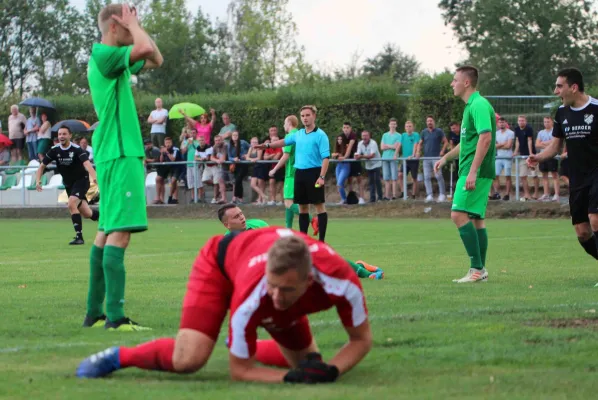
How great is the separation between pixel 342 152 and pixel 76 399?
80.1 ft

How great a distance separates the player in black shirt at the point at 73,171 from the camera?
19141 millimetres

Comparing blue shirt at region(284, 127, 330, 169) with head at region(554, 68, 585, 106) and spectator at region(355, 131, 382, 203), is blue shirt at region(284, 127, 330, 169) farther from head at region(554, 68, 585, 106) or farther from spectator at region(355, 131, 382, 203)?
spectator at region(355, 131, 382, 203)

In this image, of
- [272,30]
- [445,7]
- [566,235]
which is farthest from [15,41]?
[566,235]

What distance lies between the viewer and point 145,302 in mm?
9508

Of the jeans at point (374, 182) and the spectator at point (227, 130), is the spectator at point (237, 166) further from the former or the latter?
the jeans at point (374, 182)

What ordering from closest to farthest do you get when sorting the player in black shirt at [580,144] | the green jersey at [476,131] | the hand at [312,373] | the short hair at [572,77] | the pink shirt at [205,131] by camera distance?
the hand at [312,373] < the player in black shirt at [580,144] < the short hair at [572,77] < the green jersey at [476,131] < the pink shirt at [205,131]

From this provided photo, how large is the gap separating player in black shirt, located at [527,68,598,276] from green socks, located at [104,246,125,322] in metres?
5.18

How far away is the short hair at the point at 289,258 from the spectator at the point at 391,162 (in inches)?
919

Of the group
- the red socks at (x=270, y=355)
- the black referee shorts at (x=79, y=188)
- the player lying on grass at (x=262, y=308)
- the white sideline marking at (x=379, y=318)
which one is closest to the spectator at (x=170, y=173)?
the black referee shorts at (x=79, y=188)

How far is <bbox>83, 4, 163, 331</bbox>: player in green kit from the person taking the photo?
297 inches

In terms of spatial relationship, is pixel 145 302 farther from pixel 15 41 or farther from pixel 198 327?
pixel 15 41

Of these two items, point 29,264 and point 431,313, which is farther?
point 29,264

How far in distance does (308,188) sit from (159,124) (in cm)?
1700

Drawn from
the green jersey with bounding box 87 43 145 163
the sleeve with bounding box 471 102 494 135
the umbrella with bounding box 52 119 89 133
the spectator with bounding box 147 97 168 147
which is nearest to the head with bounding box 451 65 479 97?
the sleeve with bounding box 471 102 494 135
